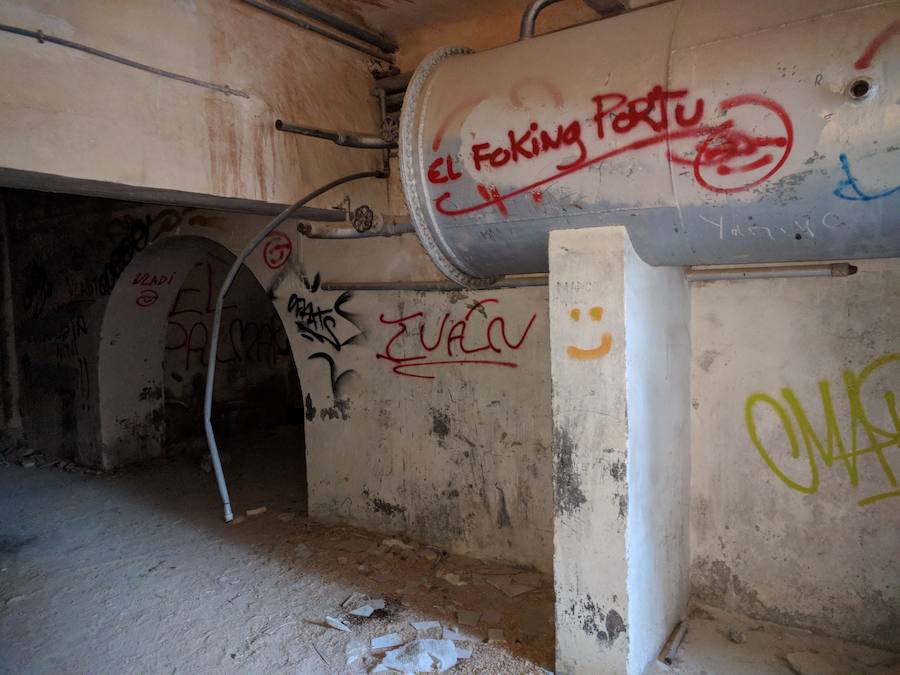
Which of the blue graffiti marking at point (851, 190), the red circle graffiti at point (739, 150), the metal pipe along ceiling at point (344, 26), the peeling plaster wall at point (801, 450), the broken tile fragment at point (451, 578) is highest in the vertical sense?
the metal pipe along ceiling at point (344, 26)

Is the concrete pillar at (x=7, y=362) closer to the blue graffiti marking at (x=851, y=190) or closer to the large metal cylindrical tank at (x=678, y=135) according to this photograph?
the large metal cylindrical tank at (x=678, y=135)

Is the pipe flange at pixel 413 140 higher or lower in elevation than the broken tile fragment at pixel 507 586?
higher

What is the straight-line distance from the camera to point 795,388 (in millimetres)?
3062

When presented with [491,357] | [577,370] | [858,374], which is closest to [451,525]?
[491,357]

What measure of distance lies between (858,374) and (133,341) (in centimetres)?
627

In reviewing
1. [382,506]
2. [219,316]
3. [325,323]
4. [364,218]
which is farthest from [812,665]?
[325,323]

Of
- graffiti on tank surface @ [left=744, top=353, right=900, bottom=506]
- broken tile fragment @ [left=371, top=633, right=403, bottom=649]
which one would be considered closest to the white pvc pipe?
broken tile fragment @ [left=371, top=633, right=403, bottom=649]

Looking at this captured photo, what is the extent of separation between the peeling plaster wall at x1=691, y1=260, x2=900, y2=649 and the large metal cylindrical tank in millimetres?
743

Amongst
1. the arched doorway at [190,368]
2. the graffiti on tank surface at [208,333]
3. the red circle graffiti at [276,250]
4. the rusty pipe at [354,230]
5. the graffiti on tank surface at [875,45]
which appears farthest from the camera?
the graffiti on tank surface at [208,333]

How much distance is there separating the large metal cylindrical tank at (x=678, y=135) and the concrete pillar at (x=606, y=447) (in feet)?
0.71

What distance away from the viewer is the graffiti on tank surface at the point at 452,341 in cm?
380

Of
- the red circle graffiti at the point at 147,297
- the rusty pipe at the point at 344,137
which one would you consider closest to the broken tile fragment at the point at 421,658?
the rusty pipe at the point at 344,137

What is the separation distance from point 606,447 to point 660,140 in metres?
1.24

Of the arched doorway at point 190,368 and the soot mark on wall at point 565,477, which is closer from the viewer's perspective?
the soot mark on wall at point 565,477
